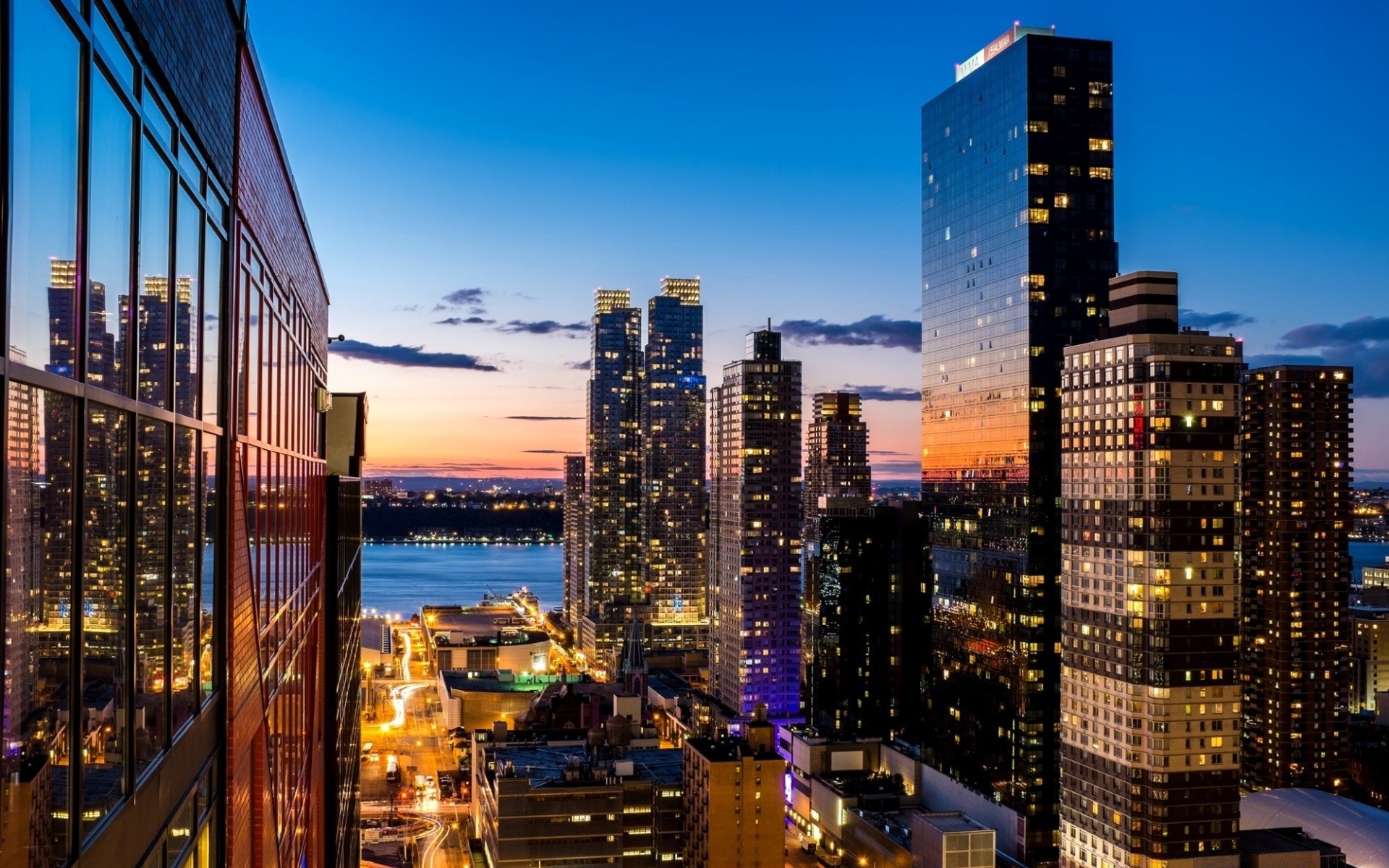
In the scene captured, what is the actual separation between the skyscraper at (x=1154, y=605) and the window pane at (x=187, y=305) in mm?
40640

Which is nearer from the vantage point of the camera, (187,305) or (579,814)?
(187,305)

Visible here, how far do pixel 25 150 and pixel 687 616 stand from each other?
121064 mm

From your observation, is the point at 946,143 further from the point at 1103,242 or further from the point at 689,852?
the point at 689,852

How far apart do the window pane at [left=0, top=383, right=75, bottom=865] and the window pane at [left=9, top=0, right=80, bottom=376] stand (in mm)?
133

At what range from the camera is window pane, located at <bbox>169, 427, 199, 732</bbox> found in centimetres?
430

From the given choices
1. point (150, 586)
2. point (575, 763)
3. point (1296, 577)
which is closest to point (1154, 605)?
point (575, 763)

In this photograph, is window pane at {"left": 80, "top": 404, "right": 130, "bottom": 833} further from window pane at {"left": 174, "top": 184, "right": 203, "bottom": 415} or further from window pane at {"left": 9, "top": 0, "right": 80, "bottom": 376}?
window pane at {"left": 174, "top": 184, "right": 203, "bottom": 415}

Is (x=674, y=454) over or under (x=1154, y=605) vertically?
over

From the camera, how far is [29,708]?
270cm

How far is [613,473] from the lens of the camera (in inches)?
5458

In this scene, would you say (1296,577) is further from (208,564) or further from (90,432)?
(90,432)

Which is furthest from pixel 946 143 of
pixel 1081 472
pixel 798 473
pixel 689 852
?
pixel 689 852

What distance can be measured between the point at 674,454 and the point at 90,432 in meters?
130

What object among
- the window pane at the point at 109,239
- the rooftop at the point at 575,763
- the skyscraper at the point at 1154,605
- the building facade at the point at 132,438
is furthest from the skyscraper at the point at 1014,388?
the window pane at the point at 109,239
